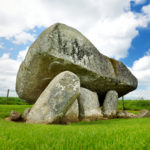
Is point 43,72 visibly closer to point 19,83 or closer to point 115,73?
point 19,83

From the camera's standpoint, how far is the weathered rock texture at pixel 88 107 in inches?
366

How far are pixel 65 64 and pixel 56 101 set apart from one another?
7.41 feet

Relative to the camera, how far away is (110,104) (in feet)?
36.4

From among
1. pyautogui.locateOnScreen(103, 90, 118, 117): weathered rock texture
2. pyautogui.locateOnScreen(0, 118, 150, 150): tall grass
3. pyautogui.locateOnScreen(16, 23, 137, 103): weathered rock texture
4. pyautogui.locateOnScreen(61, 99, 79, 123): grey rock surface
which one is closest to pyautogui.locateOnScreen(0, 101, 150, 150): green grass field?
pyautogui.locateOnScreen(0, 118, 150, 150): tall grass

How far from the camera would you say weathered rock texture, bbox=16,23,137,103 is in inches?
332

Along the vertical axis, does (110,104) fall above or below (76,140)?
→ above

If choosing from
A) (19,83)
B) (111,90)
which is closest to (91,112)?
(111,90)

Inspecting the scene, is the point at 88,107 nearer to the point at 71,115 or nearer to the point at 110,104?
the point at 71,115

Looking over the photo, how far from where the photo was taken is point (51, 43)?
8.28 m

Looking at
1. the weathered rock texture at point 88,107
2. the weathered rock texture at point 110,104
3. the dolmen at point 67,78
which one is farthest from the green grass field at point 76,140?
the weathered rock texture at point 110,104

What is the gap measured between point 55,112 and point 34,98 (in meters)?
4.99

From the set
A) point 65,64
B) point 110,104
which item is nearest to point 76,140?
point 65,64

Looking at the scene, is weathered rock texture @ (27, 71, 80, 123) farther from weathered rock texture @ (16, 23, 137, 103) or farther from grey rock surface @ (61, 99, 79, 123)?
weathered rock texture @ (16, 23, 137, 103)

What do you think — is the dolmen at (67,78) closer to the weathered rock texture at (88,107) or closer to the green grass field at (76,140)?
the weathered rock texture at (88,107)
